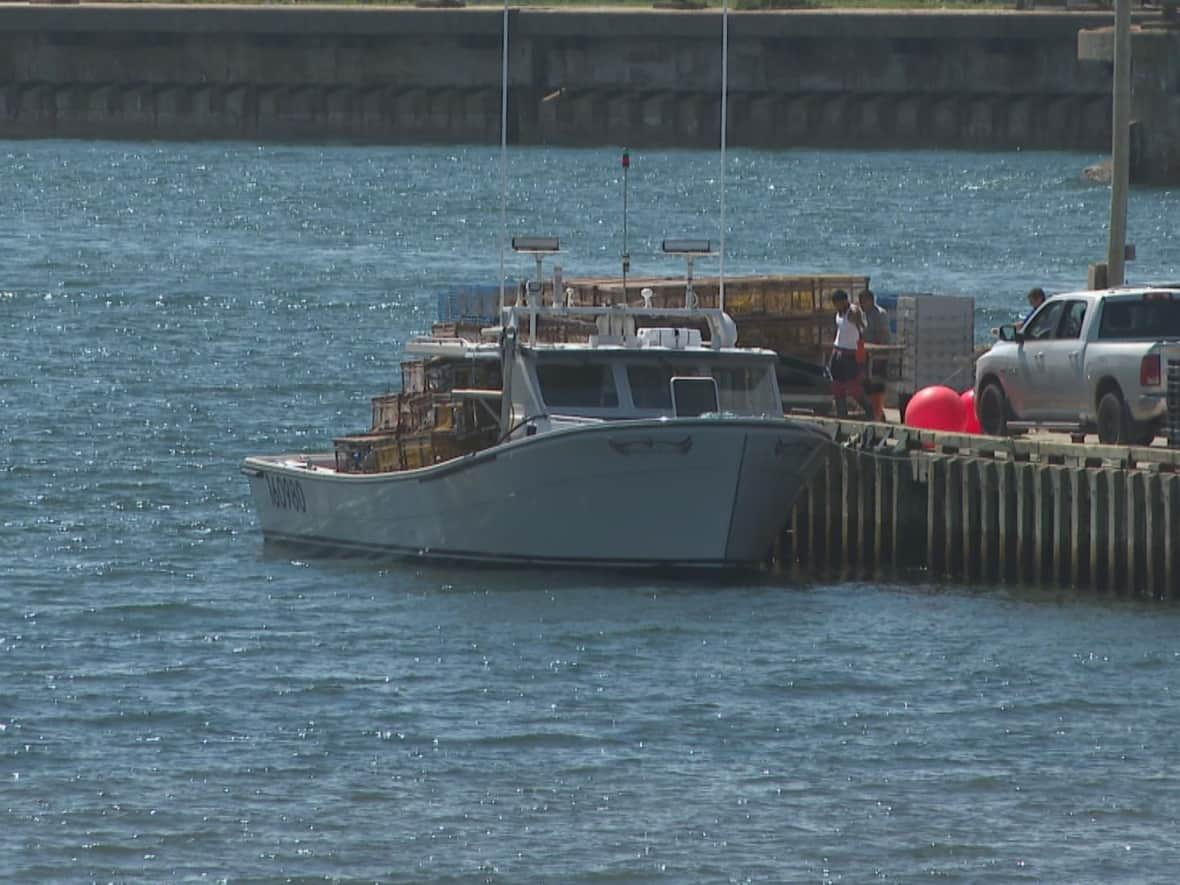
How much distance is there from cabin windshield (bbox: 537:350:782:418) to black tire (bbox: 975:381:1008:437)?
269 centimetres

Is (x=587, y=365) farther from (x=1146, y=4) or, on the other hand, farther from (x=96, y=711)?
(x=1146, y=4)

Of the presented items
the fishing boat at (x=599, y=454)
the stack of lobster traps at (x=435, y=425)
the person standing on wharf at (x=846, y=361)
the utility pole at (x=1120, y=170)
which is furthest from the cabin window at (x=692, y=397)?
the utility pole at (x=1120, y=170)

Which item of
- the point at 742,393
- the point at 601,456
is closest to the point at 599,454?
the point at 601,456

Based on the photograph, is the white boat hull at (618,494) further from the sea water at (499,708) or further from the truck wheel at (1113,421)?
the truck wheel at (1113,421)

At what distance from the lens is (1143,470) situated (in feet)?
97.1

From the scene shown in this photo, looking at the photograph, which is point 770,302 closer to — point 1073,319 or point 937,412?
point 937,412

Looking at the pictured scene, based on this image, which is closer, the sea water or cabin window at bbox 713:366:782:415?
the sea water

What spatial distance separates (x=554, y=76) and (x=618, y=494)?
100499 millimetres

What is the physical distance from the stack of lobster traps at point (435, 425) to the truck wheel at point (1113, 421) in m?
6.20

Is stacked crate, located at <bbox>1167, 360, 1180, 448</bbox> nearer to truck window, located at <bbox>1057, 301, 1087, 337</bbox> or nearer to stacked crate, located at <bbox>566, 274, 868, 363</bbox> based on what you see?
truck window, located at <bbox>1057, 301, 1087, 337</bbox>

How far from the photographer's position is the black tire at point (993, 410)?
32906mm

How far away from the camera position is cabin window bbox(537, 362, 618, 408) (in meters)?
31.6

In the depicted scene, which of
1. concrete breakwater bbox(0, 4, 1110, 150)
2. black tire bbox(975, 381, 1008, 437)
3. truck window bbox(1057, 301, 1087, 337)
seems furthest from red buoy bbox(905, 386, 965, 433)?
concrete breakwater bbox(0, 4, 1110, 150)

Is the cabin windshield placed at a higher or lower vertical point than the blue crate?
lower
